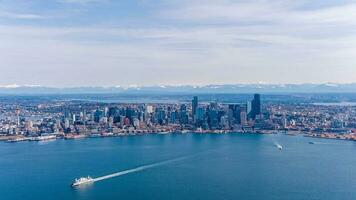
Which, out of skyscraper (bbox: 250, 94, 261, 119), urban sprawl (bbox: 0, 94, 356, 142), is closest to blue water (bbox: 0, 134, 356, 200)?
urban sprawl (bbox: 0, 94, 356, 142)

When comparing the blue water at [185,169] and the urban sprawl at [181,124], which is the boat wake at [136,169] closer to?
the blue water at [185,169]

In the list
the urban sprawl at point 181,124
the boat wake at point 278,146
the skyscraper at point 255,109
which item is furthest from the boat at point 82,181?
the skyscraper at point 255,109

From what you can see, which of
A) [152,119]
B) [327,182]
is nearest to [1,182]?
[327,182]

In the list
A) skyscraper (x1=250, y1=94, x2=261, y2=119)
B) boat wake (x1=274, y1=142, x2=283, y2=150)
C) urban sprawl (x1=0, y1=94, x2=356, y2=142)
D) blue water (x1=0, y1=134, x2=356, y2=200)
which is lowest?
blue water (x1=0, y1=134, x2=356, y2=200)

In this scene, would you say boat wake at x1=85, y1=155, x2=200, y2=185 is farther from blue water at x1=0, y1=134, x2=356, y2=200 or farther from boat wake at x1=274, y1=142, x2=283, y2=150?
boat wake at x1=274, y1=142, x2=283, y2=150

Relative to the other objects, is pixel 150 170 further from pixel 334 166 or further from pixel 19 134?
pixel 19 134

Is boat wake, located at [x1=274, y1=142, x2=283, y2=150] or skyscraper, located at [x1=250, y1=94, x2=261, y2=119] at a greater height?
skyscraper, located at [x1=250, y1=94, x2=261, y2=119]

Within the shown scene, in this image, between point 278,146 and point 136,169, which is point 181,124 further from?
point 136,169

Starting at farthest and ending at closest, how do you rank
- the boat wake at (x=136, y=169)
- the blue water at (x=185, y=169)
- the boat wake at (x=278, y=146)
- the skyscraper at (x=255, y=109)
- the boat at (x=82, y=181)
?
the skyscraper at (x=255, y=109), the boat wake at (x=278, y=146), the boat wake at (x=136, y=169), the boat at (x=82, y=181), the blue water at (x=185, y=169)
